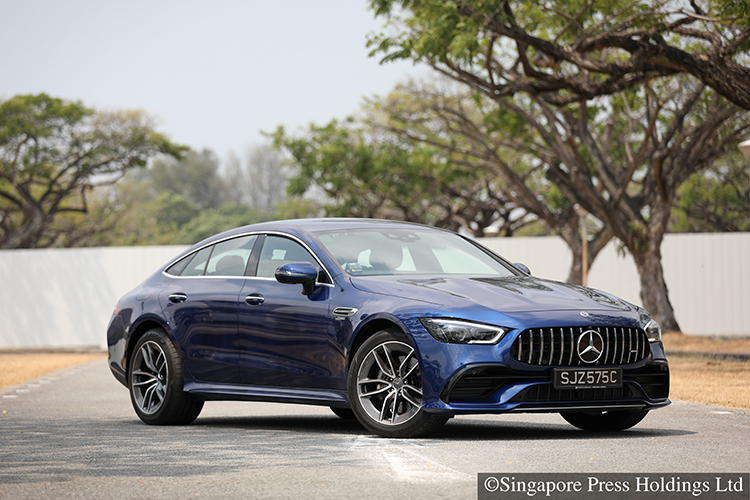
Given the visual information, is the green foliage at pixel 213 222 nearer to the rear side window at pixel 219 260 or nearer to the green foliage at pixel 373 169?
the green foliage at pixel 373 169

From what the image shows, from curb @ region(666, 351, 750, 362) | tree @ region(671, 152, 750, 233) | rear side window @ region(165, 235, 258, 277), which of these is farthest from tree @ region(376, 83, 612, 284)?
rear side window @ region(165, 235, 258, 277)

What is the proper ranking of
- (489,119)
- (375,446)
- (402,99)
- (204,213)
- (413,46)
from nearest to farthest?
(375,446) → (413,46) → (489,119) → (402,99) → (204,213)

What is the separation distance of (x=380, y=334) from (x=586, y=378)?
1411 millimetres

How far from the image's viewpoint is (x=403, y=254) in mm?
8336

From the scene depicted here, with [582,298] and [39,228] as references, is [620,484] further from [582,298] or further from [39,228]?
[39,228]

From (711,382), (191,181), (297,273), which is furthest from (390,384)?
(191,181)

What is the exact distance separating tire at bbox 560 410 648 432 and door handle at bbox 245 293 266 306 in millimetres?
2457

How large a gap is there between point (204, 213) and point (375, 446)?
79224mm

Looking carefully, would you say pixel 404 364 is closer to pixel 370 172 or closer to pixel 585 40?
pixel 585 40

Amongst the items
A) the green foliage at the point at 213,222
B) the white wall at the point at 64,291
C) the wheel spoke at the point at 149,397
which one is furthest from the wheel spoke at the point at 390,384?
the green foliage at the point at 213,222

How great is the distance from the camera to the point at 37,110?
3909 centimetres

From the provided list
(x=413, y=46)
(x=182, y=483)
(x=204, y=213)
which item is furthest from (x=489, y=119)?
(x=204, y=213)

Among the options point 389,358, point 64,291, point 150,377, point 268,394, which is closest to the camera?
point 389,358

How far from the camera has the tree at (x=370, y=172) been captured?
38062 mm
